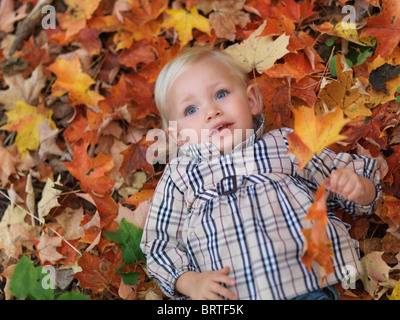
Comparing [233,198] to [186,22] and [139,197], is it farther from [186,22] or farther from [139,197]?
[186,22]

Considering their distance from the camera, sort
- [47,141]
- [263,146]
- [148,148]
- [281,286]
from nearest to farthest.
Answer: [281,286] < [263,146] < [148,148] < [47,141]

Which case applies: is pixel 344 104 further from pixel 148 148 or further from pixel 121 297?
pixel 121 297

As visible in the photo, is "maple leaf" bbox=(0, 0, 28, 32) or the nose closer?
the nose

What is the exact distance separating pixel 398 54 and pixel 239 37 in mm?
722

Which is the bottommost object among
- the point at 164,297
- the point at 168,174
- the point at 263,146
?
the point at 164,297

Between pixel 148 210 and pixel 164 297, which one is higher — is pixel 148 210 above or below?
above

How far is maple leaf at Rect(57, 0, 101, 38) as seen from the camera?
7.30 ft

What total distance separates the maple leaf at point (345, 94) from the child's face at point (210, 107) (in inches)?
13.6

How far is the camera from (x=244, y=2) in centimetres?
207

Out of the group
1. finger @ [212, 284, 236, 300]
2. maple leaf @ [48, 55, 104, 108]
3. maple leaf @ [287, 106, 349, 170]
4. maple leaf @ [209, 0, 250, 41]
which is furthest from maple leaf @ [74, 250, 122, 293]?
maple leaf @ [209, 0, 250, 41]

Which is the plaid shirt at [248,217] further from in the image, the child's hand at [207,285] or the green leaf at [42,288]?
the green leaf at [42,288]

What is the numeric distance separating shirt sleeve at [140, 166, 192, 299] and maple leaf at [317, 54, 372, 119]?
0.73 meters

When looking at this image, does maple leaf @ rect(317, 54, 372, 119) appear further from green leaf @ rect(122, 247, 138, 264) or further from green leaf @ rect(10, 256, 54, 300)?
green leaf @ rect(10, 256, 54, 300)

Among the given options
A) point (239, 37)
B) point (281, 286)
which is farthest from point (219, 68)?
point (281, 286)
